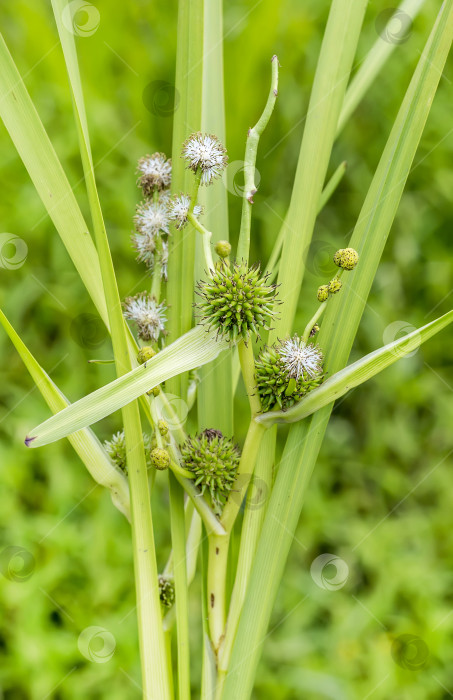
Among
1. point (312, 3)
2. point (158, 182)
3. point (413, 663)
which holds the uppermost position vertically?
point (312, 3)

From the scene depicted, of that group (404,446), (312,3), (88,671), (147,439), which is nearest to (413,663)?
(404,446)

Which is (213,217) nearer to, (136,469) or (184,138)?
(184,138)

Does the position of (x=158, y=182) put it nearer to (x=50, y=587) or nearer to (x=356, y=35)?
(x=356, y=35)

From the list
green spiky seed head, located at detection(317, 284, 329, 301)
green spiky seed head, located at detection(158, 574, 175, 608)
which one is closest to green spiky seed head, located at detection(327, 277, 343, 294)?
green spiky seed head, located at detection(317, 284, 329, 301)

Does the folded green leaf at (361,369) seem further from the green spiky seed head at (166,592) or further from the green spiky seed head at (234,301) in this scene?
the green spiky seed head at (166,592)

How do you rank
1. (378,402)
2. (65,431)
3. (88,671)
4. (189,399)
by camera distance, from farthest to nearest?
(378,402) < (88,671) < (189,399) < (65,431)

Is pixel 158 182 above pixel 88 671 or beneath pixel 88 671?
above
